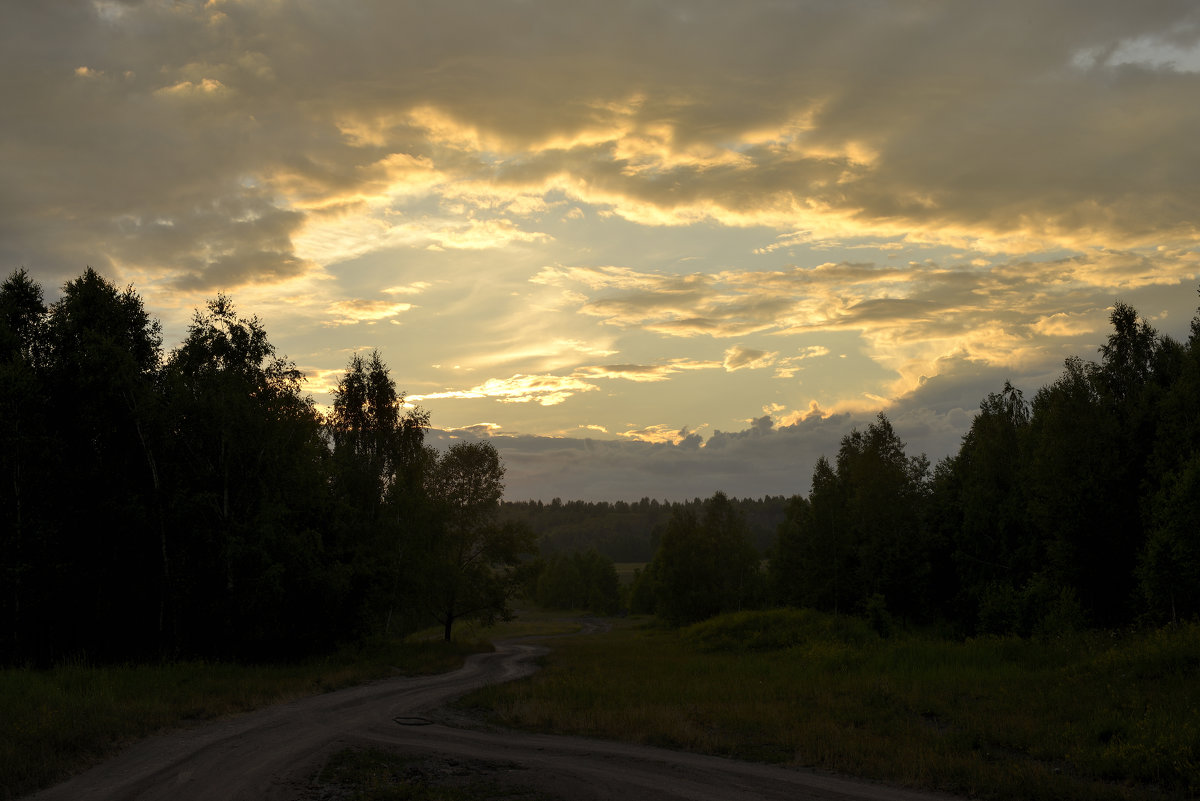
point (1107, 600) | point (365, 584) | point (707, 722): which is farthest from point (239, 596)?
point (1107, 600)

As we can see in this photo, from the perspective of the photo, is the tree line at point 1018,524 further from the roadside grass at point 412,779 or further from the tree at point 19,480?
the tree at point 19,480

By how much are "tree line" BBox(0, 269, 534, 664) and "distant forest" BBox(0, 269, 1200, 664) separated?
0.11 m

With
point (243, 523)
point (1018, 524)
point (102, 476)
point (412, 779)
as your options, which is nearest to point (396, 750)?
point (412, 779)

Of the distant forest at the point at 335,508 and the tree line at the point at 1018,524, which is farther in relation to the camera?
the tree line at the point at 1018,524

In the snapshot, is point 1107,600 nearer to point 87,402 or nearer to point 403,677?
point 403,677

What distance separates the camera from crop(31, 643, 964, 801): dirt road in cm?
1269

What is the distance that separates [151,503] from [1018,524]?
5132 centimetres

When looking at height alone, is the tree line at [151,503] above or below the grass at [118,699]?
above

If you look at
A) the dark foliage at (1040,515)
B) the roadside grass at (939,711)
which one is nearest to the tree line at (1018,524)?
the dark foliage at (1040,515)

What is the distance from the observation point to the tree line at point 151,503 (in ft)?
94.6

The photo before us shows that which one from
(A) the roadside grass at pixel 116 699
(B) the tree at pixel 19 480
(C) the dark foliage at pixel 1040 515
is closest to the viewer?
(A) the roadside grass at pixel 116 699

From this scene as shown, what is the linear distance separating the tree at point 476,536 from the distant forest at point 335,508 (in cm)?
17

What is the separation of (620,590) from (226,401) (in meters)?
118

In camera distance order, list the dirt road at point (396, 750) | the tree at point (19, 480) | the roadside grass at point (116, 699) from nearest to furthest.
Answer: the dirt road at point (396, 750), the roadside grass at point (116, 699), the tree at point (19, 480)
